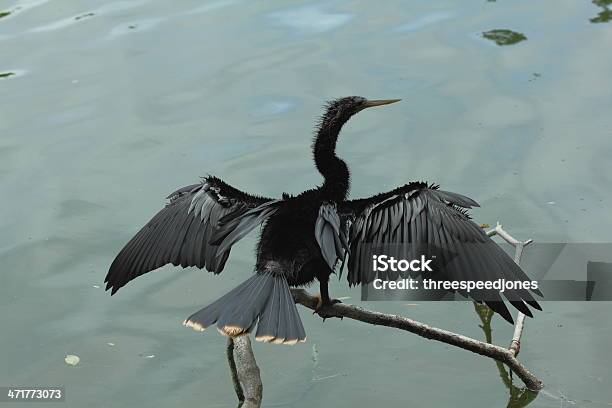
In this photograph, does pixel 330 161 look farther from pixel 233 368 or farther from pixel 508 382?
pixel 508 382

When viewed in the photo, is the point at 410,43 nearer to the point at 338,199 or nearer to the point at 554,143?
the point at 554,143

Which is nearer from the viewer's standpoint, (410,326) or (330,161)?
(410,326)

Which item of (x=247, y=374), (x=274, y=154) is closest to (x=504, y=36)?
(x=274, y=154)

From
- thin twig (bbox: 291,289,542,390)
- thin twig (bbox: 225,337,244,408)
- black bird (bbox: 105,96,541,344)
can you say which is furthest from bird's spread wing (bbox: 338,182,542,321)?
thin twig (bbox: 225,337,244,408)

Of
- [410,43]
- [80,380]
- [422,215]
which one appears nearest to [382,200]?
[422,215]

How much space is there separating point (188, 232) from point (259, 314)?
0.91 meters

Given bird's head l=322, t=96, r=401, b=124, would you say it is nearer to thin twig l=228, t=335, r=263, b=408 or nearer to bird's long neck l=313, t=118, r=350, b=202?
bird's long neck l=313, t=118, r=350, b=202

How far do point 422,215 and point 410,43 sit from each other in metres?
5.10

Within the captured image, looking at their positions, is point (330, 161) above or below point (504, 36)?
above

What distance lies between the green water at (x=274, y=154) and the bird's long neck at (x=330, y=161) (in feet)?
3.66

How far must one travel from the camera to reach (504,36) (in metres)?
9.16

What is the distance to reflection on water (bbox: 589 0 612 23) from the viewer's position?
9219mm

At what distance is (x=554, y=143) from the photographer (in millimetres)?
7480

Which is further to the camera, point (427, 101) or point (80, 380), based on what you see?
point (427, 101)
